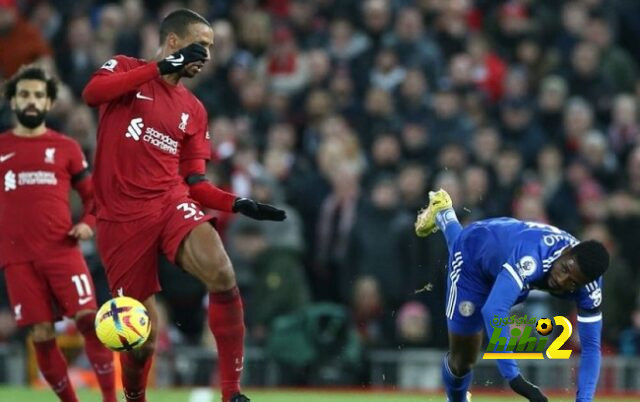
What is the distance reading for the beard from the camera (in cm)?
1179

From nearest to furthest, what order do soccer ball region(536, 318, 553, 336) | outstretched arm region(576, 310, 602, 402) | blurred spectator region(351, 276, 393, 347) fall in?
outstretched arm region(576, 310, 602, 402), soccer ball region(536, 318, 553, 336), blurred spectator region(351, 276, 393, 347)

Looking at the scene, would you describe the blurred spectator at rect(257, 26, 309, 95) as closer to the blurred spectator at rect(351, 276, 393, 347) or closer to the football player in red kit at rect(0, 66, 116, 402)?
the blurred spectator at rect(351, 276, 393, 347)

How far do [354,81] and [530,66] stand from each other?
7.33 ft

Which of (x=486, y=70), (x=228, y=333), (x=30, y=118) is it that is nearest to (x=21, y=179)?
(x=30, y=118)

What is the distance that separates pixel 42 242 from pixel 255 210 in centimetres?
229

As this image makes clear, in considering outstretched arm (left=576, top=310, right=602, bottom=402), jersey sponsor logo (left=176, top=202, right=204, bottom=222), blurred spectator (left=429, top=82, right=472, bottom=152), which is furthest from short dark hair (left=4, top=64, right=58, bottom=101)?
blurred spectator (left=429, top=82, right=472, bottom=152)

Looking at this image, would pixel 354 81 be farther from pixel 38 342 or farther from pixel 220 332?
pixel 220 332

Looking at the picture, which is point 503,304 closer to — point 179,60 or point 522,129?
point 179,60

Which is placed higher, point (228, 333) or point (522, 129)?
point (522, 129)

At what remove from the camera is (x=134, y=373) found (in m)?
10.4

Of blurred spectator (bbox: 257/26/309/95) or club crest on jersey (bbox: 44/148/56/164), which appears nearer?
club crest on jersey (bbox: 44/148/56/164)

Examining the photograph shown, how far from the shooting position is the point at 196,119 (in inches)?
409
